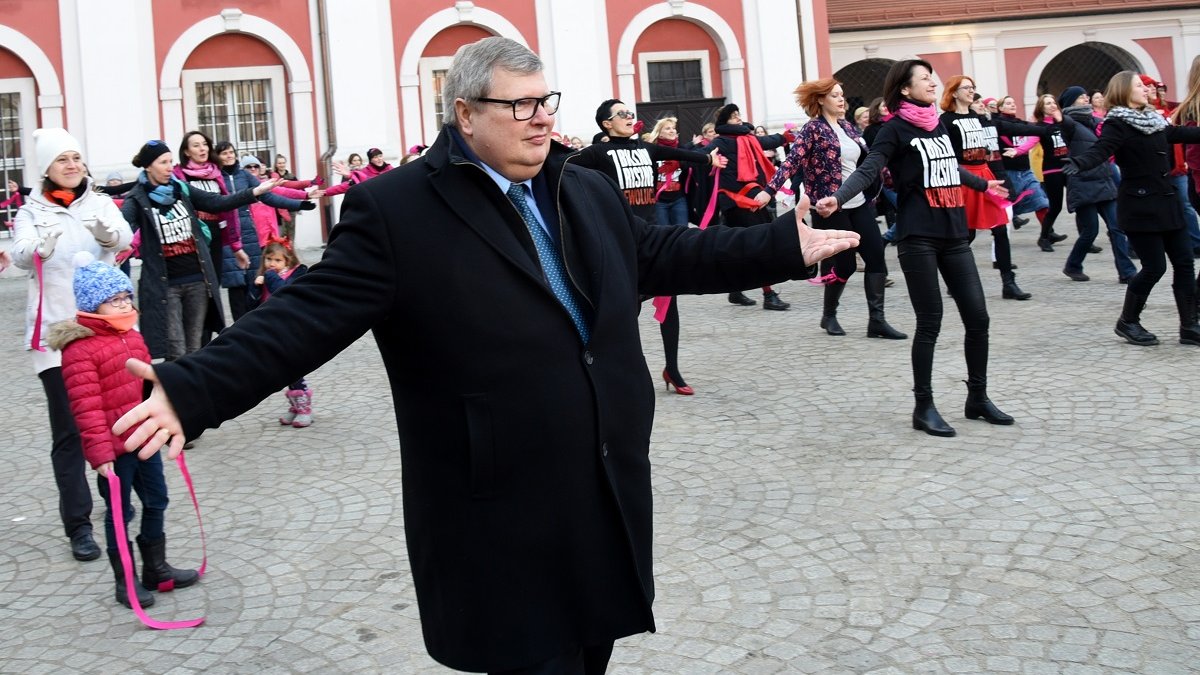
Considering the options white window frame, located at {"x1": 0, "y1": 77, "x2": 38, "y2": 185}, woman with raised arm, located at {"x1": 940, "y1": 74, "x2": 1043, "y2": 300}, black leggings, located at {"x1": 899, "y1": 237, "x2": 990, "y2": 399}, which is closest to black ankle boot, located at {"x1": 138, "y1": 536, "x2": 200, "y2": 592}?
black leggings, located at {"x1": 899, "y1": 237, "x2": 990, "y2": 399}

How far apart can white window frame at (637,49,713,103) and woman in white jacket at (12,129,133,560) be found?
21.3 m

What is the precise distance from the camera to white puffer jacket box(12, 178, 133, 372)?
6.36m

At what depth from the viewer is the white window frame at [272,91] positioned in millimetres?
24672

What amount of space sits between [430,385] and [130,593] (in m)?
2.53

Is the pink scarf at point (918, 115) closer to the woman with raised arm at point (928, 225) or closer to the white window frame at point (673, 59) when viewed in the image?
the woman with raised arm at point (928, 225)

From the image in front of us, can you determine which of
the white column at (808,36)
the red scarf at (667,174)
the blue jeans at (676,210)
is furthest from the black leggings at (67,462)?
the white column at (808,36)

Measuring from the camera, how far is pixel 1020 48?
104 ft

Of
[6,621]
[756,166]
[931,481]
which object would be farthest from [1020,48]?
[6,621]

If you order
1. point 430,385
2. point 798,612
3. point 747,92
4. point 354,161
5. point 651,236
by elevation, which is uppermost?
point 747,92

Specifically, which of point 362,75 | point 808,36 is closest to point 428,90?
point 362,75

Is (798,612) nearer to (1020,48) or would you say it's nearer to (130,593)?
(130,593)

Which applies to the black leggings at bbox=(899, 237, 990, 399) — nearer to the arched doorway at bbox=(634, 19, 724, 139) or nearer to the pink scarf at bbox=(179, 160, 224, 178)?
the pink scarf at bbox=(179, 160, 224, 178)

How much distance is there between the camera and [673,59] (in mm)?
27516

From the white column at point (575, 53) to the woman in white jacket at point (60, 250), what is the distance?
64.7ft
